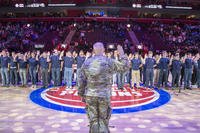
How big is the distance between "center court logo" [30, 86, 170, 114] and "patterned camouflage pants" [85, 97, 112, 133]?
332 centimetres

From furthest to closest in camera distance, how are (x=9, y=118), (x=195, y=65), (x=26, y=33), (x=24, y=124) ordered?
(x=26, y=33)
(x=195, y=65)
(x=9, y=118)
(x=24, y=124)

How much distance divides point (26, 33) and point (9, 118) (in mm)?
18192

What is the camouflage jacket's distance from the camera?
13.6 ft

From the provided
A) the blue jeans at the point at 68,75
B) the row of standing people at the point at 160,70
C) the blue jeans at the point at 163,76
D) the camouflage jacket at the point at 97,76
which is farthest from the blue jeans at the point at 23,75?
the camouflage jacket at the point at 97,76

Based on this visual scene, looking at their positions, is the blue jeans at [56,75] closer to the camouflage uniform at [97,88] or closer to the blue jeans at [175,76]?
the blue jeans at [175,76]

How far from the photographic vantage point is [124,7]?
31500 millimetres

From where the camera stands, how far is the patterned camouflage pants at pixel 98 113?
415 cm

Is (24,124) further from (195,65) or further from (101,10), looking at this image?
(101,10)

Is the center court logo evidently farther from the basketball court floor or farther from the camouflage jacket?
the camouflage jacket

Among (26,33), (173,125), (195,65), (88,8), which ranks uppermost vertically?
(88,8)

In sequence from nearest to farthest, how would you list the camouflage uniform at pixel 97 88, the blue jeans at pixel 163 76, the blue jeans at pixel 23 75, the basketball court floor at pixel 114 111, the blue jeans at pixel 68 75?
the camouflage uniform at pixel 97 88
the basketball court floor at pixel 114 111
the blue jeans at pixel 68 75
the blue jeans at pixel 23 75
the blue jeans at pixel 163 76

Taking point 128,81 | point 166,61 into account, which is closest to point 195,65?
point 166,61

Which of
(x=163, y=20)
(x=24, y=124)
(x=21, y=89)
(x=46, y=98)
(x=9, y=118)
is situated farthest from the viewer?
(x=163, y=20)

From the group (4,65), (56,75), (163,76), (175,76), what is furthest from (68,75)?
(175,76)
